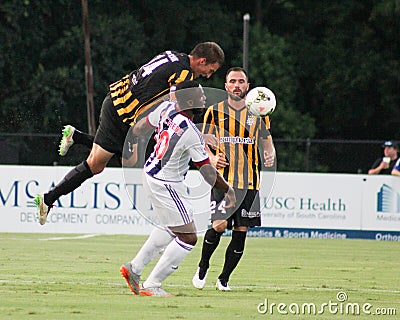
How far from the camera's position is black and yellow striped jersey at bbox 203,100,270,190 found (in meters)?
10.9

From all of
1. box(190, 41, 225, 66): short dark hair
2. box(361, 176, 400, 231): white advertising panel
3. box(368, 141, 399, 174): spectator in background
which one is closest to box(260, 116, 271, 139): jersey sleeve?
box(190, 41, 225, 66): short dark hair

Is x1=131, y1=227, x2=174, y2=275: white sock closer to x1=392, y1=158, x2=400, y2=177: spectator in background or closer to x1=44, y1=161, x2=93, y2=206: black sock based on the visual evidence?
x1=44, y1=161, x2=93, y2=206: black sock

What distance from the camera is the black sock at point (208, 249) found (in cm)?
1045

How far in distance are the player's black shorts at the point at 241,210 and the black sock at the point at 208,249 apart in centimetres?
18

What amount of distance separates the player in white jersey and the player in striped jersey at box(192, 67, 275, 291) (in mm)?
1162

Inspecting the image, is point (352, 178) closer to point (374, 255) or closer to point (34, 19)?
point (374, 255)

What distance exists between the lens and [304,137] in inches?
→ 1470

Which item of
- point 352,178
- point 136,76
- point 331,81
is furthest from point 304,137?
point 136,76

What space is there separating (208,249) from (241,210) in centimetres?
54

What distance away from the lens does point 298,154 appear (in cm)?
2730

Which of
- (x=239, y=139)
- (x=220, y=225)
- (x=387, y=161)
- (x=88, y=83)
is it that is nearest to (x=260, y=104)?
(x=239, y=139)

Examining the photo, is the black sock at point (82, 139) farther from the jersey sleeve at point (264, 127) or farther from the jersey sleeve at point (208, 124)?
the jersey sleeve at point (264, 127)

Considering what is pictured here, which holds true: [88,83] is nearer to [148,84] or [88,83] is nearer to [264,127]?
[264,127]

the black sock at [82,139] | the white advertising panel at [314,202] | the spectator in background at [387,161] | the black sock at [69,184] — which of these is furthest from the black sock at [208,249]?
the spectator in background at [387,161]
